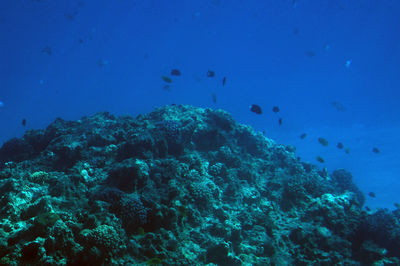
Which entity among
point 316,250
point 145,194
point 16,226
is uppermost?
point 316,250

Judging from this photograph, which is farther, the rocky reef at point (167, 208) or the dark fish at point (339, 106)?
the dark fish at point (339, 106)

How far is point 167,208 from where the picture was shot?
341 inches

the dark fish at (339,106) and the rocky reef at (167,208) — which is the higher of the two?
the dark fish at (339,106)

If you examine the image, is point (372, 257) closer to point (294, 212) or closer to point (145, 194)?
point (294, 212)

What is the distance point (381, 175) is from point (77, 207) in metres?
73.3

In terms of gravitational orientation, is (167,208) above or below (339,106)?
below

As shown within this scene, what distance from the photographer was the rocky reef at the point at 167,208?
657cm

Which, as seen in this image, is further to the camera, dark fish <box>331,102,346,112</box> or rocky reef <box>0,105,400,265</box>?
dark fish <box>331,102,346,112</box>

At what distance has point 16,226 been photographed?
709cm

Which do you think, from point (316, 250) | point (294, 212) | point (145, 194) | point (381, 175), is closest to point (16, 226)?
point (145, 194)

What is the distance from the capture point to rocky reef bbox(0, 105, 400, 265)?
21.6ft

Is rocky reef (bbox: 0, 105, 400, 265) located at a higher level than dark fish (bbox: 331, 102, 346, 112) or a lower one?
lower

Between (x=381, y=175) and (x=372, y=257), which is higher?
(x=381, y=175)

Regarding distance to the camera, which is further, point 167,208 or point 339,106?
point 339,106
